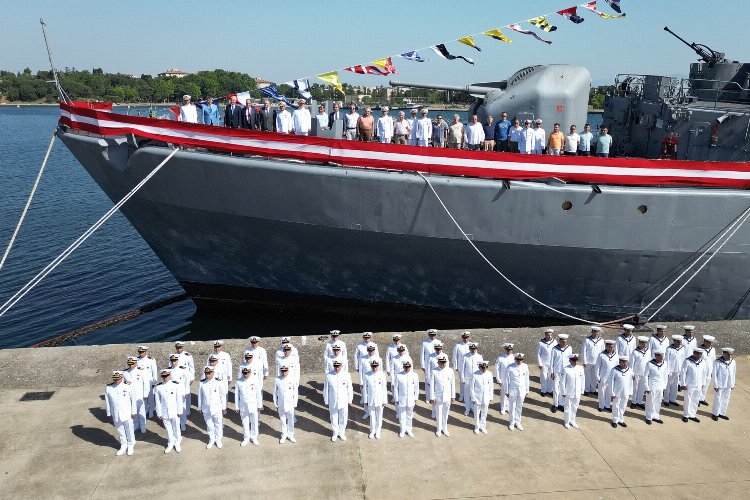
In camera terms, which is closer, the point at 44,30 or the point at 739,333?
the point at 739,333

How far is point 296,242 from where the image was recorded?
11.6 metres

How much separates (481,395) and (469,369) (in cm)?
53

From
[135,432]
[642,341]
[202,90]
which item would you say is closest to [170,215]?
[135,432]

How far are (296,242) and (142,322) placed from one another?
5247 mm

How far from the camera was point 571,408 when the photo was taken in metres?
7.52

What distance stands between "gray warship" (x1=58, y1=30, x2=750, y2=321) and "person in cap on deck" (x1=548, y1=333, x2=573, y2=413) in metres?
3.32

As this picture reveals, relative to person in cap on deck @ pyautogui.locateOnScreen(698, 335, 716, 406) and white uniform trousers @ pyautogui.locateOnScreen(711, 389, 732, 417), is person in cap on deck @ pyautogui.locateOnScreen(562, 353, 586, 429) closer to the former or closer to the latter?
person in cap on deck @ pyautogui.locateOnScreen(698, 335, 716, 406)

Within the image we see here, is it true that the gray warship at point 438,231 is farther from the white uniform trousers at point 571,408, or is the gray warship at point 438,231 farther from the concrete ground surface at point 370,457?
the white uniform trousers at point 571,408

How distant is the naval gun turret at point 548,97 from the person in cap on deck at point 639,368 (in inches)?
264

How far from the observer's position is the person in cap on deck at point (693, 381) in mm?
7637

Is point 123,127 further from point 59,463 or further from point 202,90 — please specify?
point 202,90

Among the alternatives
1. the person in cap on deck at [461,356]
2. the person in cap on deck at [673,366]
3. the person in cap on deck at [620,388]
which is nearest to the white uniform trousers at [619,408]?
the person in cap on deck at [620,388]

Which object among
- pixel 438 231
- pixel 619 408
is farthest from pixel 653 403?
pixel 438 231

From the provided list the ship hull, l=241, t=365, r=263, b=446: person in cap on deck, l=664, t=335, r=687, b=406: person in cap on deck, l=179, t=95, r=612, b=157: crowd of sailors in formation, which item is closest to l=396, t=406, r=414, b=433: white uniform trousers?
l=241, t=365, r=263, b=446: person in cap on deck
